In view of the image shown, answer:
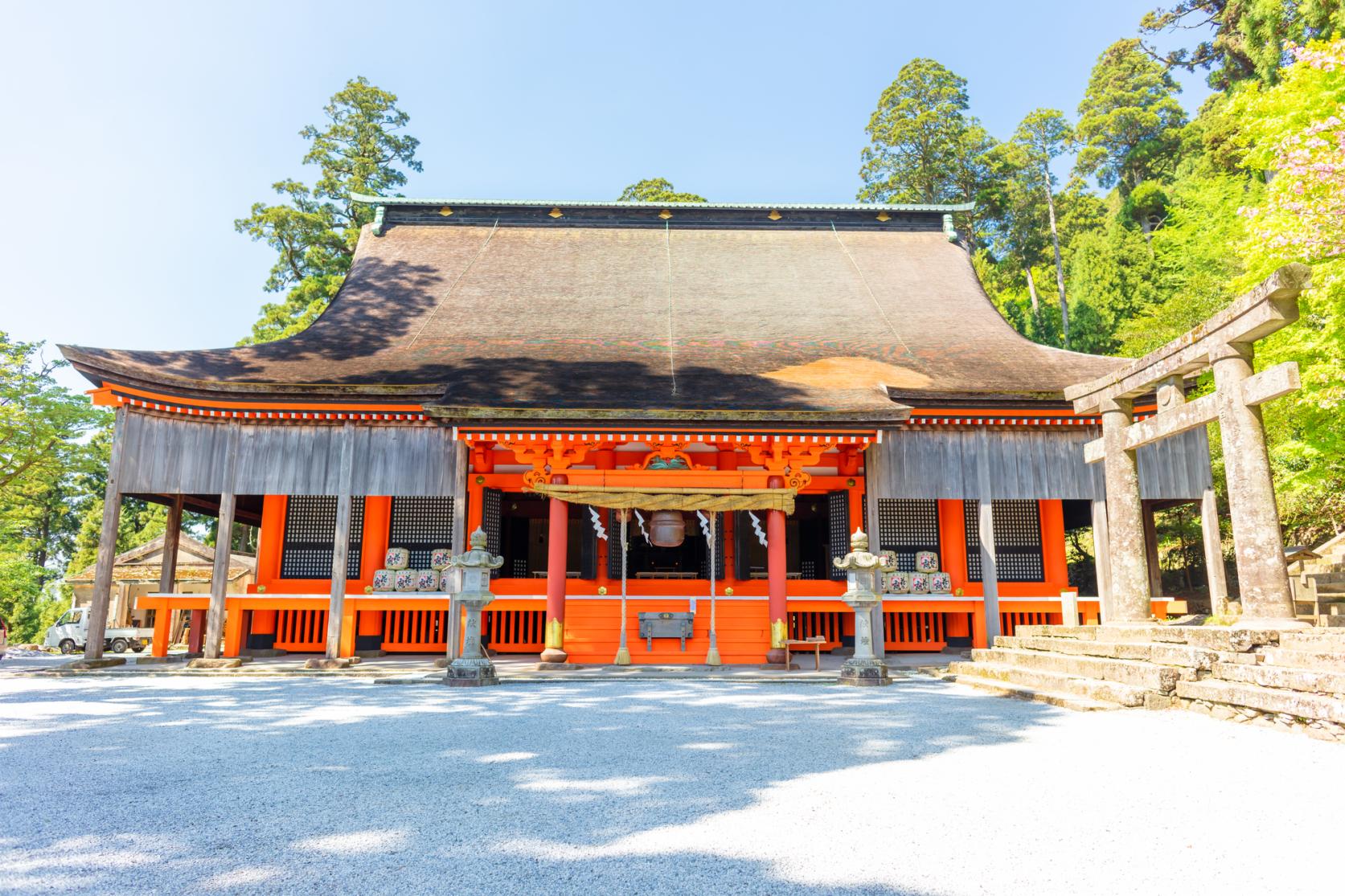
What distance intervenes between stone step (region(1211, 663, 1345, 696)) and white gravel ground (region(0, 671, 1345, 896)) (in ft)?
1.44

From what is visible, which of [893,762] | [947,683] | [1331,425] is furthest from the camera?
[1331,425]

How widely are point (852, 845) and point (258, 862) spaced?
2548 mm

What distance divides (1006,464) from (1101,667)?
5150mm

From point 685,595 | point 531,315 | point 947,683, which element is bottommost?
point 947,683

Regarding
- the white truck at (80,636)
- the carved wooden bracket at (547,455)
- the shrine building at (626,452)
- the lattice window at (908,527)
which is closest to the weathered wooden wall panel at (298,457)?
the shrine building at (626,452)

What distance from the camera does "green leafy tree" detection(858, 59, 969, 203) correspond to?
3177 centimetres

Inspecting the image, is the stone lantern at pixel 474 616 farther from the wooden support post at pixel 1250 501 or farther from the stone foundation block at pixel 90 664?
the wooden support post at pixel 1250 501

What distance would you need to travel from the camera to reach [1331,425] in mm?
12695

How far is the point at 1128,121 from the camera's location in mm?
36594

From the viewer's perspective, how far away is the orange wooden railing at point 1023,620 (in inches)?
526

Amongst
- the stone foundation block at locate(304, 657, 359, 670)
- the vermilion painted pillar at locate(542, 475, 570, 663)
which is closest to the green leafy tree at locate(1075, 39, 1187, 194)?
the vermilion painted pillar at locate(542, 475, 570, 663)

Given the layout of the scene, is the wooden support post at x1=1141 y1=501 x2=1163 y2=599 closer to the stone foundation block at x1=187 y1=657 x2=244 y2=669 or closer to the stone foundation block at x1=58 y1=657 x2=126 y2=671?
the stone foundation block at x1=187 y1=657 x2=244 y2=669

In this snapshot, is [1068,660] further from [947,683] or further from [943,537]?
[943,537]

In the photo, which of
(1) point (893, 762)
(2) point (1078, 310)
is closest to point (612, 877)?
(1) point (893, 762)
